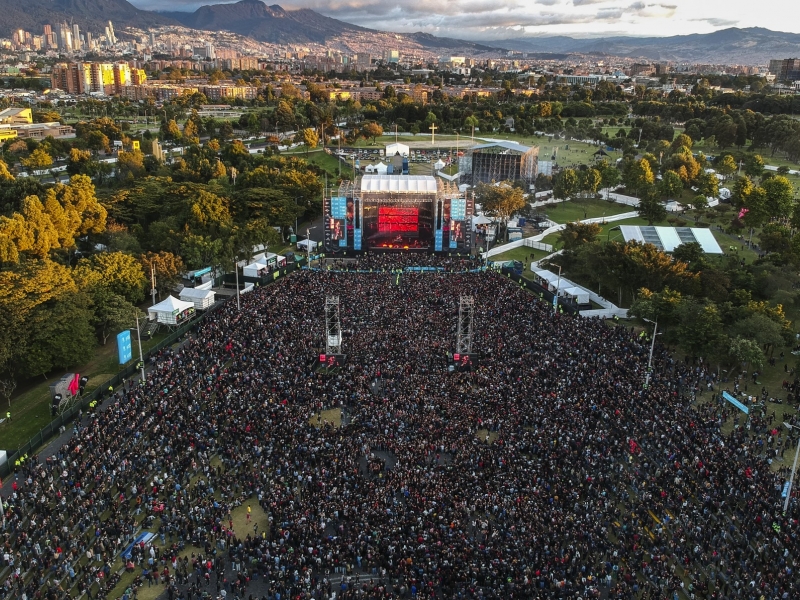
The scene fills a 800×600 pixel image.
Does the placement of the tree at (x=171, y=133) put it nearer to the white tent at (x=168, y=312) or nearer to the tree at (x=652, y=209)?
the white tent at (x=168, y=312)

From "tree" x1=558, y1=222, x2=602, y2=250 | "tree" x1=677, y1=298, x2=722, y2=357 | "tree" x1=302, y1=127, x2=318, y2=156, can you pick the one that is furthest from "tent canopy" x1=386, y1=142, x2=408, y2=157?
"tree" x1=677, y1=298, x2=722, y2=357

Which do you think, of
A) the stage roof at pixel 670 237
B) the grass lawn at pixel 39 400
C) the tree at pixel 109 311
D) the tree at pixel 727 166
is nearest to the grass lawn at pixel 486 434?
the grass lawn at pixel 39 400

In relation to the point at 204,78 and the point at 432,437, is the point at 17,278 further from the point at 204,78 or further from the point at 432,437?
the point at 204,78

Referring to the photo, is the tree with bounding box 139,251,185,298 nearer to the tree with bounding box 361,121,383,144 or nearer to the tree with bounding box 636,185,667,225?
the tree with bounding box 636,185,667,225

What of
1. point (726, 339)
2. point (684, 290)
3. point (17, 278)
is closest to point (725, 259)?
point (684, 290)

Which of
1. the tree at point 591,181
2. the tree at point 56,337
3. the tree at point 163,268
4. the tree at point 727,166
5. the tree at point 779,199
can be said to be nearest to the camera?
the tree at point 56,337

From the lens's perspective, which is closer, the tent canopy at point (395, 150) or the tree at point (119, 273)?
the tree at point (119, 273)

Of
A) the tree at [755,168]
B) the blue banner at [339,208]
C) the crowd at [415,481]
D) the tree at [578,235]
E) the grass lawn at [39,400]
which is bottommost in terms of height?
the grass lawn at [39,400]
